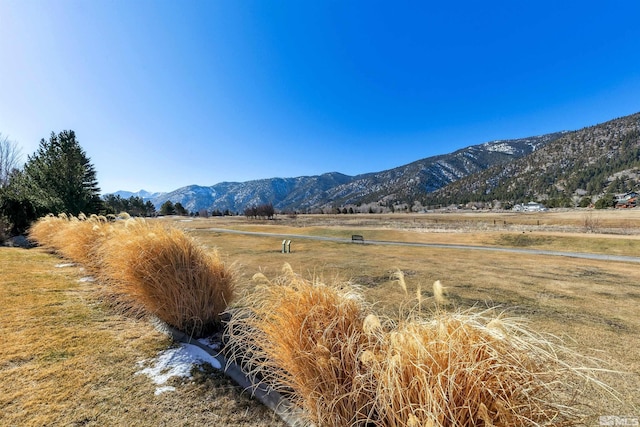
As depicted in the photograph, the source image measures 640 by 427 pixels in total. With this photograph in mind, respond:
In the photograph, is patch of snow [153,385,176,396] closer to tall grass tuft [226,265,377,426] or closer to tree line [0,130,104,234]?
tall grass tuft [226,265,377,426]

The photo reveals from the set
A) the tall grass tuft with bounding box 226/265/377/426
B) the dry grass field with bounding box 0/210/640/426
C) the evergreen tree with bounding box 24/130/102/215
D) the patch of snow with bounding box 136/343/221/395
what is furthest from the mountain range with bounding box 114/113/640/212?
the patch of snow with bounding box 136/343/221/395

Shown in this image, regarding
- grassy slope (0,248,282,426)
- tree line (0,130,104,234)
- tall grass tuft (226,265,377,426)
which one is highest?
tree line (0,130,104,234)

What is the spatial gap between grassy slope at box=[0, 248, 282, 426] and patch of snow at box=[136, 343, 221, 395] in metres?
0.11

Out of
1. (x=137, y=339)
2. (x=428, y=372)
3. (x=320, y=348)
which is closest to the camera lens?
(x=428, y=372)

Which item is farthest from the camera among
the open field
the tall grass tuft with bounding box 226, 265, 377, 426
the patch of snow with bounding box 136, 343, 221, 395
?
the open field

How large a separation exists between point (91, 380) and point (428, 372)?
11.0ft

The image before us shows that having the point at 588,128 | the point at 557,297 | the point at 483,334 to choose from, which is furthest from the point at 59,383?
the point at 588,128

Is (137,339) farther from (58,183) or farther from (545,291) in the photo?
(58,183)

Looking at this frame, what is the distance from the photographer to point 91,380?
2691 millimetres

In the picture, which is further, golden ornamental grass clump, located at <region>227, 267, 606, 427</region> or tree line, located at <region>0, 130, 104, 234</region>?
tree line, located at <region>0, 130, 104, 234</region>

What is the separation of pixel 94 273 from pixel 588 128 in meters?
191

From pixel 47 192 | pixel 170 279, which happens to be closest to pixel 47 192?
pixel 47 192

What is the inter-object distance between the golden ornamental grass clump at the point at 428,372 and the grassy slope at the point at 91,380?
66 cm

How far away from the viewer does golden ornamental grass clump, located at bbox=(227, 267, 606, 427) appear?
4.93 feet
